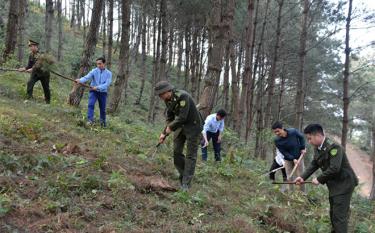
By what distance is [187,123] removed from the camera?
715cm

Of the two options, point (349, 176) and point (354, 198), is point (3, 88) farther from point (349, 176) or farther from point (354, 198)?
point (354, 198)

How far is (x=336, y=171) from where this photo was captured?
6324 millimetres

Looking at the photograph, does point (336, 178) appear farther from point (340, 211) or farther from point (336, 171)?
point (340, 211)

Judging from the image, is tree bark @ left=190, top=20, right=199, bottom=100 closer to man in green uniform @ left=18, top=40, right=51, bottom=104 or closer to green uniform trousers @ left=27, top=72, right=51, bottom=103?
green uniform trousers @ left=27, top=72, right=51, bottom=103

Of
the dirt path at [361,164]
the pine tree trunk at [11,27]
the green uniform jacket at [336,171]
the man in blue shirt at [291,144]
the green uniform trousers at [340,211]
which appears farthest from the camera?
the dirt path at [361,164]

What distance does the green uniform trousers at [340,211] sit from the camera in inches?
254

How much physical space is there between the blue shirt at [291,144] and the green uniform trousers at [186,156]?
9.44 feet

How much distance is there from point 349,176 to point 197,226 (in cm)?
264

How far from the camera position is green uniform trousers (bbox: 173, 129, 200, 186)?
7.14 m

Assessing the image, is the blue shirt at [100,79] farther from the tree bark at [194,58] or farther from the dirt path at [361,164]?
the dirt path at [361,164]

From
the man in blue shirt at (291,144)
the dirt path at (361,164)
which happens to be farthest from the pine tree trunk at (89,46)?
the dirt path at (361,164)

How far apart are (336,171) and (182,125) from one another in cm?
259

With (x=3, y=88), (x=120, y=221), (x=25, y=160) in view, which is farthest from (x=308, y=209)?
(x=3, y=88)

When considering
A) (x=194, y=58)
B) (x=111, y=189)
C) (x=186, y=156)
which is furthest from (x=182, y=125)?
(x=194, y=58)
